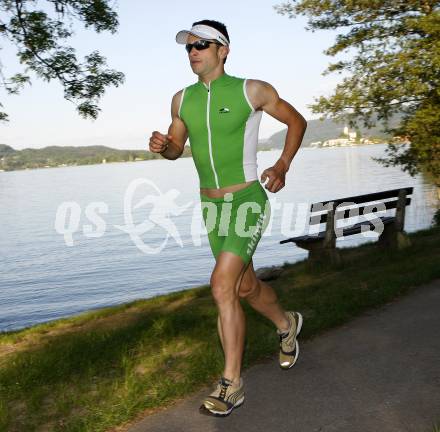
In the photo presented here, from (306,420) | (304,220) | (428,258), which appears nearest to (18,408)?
(306,420)

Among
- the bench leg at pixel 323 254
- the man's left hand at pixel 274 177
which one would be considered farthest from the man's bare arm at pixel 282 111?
the bench leg at pixel 323 254

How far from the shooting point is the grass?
453cm

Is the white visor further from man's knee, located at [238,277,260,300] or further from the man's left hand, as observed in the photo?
man's knee, located at [238,277,260,300]

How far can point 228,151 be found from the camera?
173 inches

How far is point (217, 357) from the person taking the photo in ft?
17.8

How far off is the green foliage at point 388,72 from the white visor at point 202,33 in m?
11.0

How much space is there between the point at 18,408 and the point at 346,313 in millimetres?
3571

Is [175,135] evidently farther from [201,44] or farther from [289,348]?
[289,348]

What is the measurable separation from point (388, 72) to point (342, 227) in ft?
17.1

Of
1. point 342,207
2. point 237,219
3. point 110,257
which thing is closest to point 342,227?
point 342,207

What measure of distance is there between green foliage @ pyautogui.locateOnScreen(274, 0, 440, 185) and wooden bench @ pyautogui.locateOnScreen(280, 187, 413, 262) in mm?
3336

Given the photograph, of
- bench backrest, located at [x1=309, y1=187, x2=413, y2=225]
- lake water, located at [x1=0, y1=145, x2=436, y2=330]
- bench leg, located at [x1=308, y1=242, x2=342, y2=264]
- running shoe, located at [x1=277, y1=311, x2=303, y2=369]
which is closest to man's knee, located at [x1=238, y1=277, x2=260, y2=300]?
running shoe, located at [x1=277, y1=311, x2=303, y2=369]

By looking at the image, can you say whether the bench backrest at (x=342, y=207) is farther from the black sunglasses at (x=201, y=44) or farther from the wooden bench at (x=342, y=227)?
the black sunglasses at (x=201, y=44)

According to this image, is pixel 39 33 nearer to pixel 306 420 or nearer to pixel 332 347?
pixel 332 347
